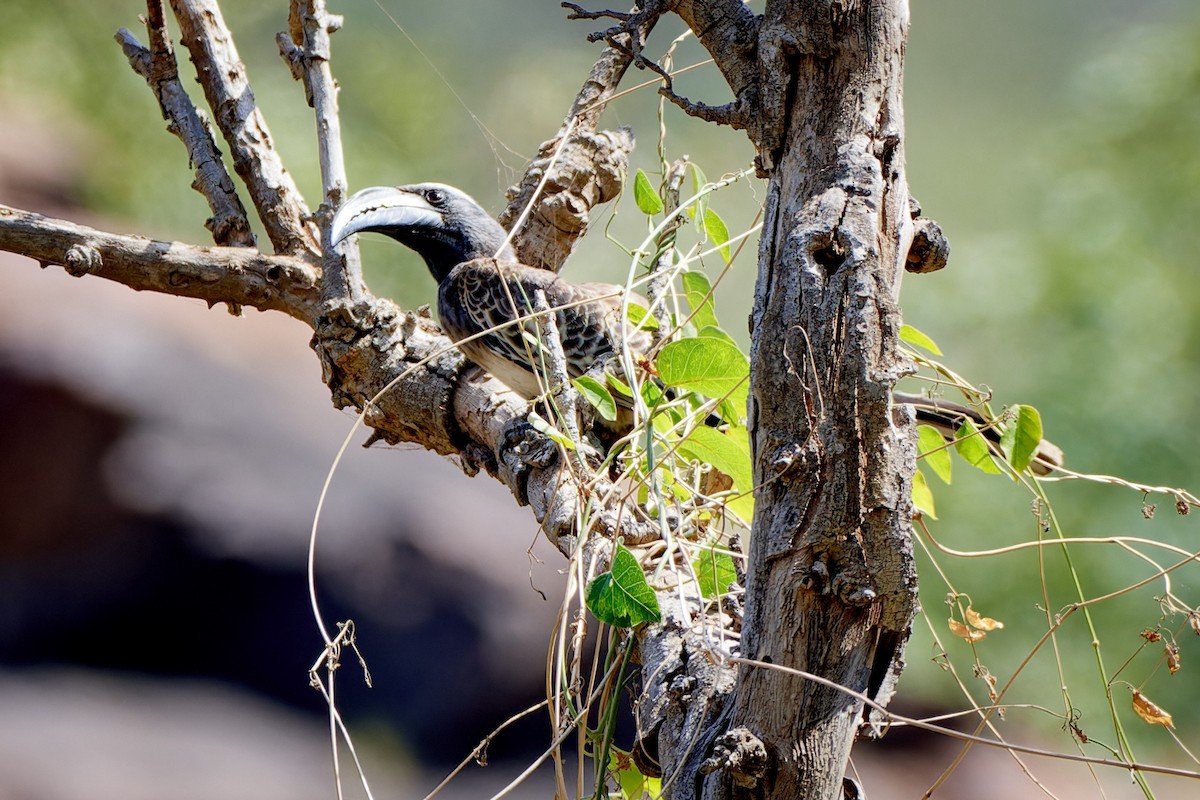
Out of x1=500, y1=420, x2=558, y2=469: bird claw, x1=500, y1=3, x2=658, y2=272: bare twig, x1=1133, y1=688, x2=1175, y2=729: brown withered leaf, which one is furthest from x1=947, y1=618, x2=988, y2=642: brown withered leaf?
x1=500, y1=3, x2=658, y2=272: bare twig

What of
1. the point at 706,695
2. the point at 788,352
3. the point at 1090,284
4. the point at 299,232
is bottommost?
the point at 706,695

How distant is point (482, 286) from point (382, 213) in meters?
0.21

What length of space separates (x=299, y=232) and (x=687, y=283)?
28.4 inches

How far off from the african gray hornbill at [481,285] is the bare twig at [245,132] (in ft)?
0.34

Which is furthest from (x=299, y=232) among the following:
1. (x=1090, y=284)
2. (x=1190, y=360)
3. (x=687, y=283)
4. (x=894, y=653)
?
(x=1190, y=360)

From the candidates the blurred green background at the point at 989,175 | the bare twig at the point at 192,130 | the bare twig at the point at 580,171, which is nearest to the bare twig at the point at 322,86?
the bare twig at the point at 192,130

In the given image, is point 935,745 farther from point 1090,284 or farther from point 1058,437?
point 1090,284

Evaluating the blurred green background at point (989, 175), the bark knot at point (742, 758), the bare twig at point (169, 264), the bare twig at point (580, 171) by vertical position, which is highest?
the blurred green background at point (989, 175)

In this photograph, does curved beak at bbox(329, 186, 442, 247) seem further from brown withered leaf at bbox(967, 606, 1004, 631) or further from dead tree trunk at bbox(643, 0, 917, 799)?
brown withered leaf at bbox(967, 606, 1004, 631)

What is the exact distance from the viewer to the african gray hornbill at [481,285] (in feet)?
4.93

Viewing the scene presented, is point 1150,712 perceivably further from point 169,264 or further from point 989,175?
point 989,175

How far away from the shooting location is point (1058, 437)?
264 centimetres

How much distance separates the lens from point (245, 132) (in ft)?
5.06

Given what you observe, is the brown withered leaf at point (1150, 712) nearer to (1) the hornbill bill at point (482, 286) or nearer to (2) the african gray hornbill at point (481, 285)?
(1) the hornbill bill at point (482, 286)
